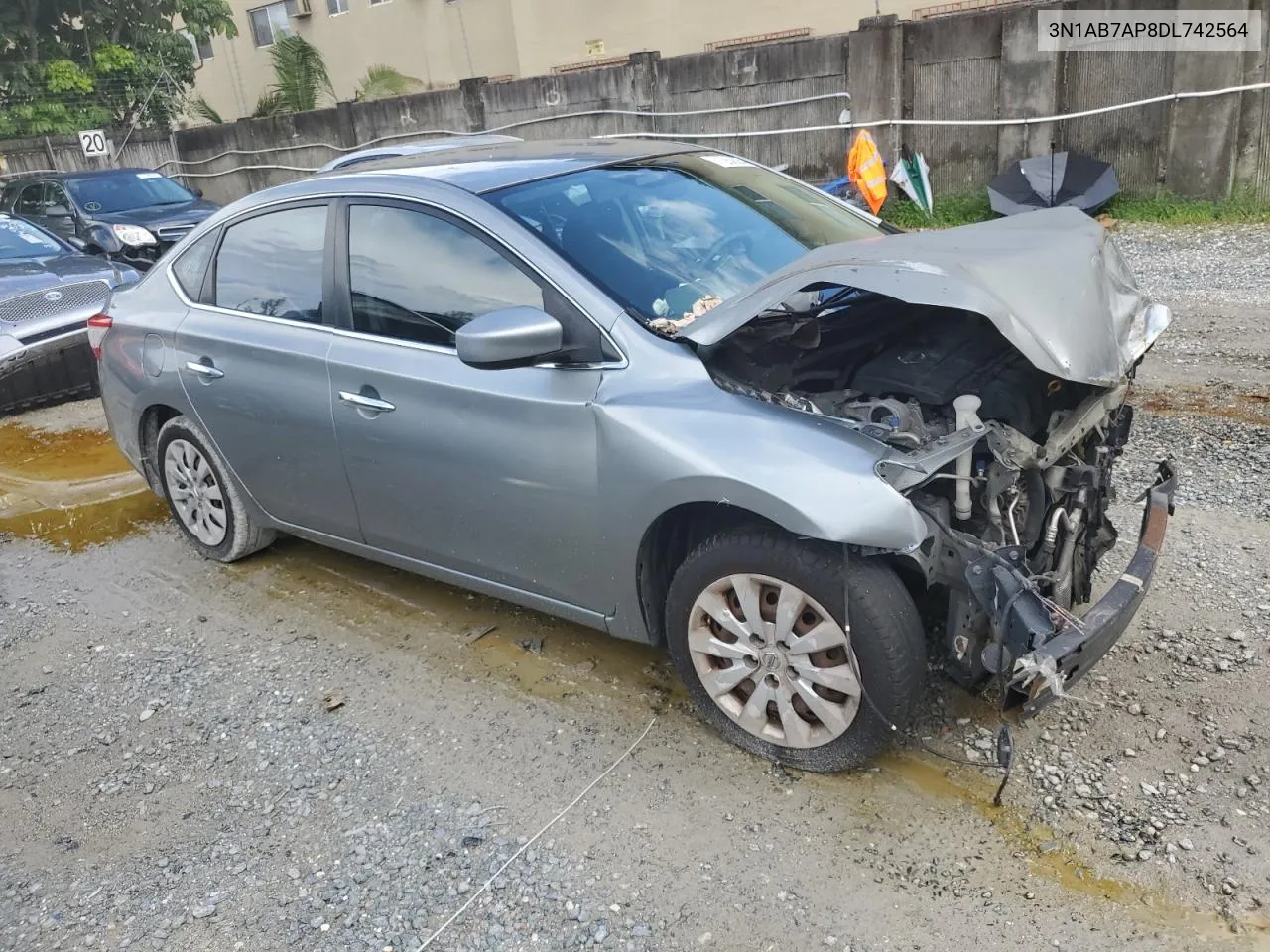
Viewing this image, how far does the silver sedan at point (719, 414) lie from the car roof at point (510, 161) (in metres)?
0.02

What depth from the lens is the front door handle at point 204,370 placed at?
14.4 feet

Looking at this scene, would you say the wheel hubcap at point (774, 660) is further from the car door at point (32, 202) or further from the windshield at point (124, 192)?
A: the car door at point (32, 202)

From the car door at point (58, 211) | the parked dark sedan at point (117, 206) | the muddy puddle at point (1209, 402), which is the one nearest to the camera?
the muddy puddle at point (1209, 402)

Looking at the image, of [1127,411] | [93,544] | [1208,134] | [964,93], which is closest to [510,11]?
[964,93]

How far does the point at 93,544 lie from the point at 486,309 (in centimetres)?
322

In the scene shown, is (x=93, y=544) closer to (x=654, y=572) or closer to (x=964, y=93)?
(x=654, y=572)

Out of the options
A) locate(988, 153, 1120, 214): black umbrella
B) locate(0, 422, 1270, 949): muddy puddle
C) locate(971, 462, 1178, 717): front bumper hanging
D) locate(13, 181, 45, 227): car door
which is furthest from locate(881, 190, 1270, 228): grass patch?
locate(13, 181, 45, 227): car door

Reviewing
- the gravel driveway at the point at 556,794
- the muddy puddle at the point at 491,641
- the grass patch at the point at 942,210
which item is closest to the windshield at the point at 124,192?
the muddy puddle at the point at 491,641

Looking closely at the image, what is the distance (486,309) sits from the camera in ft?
11.4

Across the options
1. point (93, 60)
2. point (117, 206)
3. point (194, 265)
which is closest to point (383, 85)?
point (93, 60)

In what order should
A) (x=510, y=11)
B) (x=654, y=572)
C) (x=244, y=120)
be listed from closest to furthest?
(x=654, y=572) < (x=244, y=120) < (x=510, y=11)

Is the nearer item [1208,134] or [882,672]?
[882,672]

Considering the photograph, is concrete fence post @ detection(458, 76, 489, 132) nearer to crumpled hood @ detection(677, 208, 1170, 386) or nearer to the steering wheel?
the steering wheel

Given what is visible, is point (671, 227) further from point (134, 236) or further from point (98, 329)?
point (134, 236)
